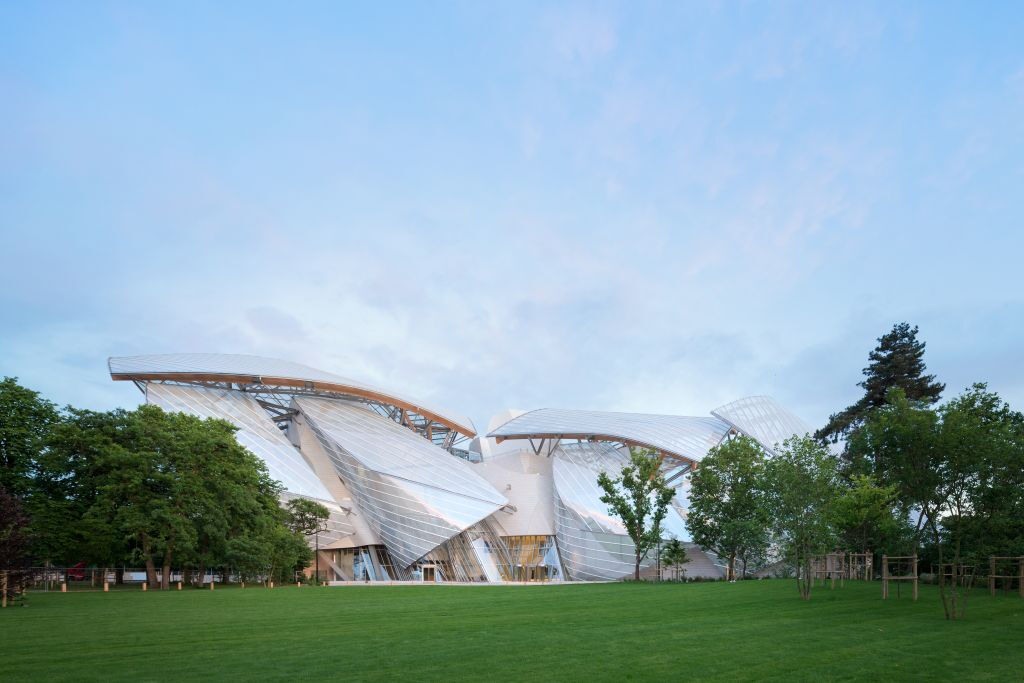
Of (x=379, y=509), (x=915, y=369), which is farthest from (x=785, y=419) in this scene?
(x=379, y=509)

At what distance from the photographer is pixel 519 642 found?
14250mm

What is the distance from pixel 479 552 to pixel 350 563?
9694 millimetres

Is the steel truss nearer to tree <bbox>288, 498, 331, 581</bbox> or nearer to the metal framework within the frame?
the metal framework

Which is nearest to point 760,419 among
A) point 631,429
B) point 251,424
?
point 631,429

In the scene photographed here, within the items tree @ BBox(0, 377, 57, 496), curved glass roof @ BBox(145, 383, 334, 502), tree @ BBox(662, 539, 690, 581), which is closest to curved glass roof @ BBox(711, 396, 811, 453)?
tree @ BBox(662, 539, 690, 581)

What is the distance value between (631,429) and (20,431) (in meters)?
44.1

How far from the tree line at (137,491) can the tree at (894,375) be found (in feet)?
127

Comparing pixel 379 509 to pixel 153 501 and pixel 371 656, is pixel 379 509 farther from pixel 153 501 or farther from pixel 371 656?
pixel 371 656

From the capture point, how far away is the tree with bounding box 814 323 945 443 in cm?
5253

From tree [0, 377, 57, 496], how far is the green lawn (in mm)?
22561

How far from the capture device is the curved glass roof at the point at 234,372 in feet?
200

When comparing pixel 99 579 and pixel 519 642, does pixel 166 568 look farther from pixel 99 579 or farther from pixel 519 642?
pixel 519 642

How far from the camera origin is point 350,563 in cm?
5803

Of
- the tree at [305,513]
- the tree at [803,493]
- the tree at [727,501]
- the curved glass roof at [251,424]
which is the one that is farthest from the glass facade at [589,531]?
the tree at [803,493]
